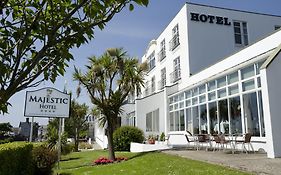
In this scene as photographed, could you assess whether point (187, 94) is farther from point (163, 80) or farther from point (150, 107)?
point (163, 80)

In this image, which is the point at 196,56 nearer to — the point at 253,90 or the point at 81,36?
the point at 253,90

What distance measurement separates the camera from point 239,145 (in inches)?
634

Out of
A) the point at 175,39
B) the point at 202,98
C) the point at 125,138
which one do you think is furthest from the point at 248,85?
the point at 175,39

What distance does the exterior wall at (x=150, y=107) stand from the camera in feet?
93.4

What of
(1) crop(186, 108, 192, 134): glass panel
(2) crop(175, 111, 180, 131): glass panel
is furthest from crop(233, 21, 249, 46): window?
(2) crop(175, 111, 180, 131): glass panel

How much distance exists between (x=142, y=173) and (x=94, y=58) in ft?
31.2

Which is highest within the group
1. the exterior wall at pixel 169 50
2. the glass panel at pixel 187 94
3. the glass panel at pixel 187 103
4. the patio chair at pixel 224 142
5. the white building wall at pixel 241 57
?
the exterior wall at pixel 169 50

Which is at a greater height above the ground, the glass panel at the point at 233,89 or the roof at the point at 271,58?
the roof at the point at 271,58

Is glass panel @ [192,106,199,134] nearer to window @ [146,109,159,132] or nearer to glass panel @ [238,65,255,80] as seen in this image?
glass panel @ [238,65,255,80]

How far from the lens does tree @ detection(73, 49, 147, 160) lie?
1858 centimetres

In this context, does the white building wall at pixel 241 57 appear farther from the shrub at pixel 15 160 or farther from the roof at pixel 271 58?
the shrub at pixel 15 160

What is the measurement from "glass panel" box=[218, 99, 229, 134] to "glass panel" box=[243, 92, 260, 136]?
1952 mm

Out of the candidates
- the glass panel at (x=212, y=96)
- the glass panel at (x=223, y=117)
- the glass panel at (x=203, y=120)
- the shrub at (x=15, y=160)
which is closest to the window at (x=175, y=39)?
the glass panel at (x=203, y=120)

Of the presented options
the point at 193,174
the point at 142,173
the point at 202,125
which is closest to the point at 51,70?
the point at 193,174
